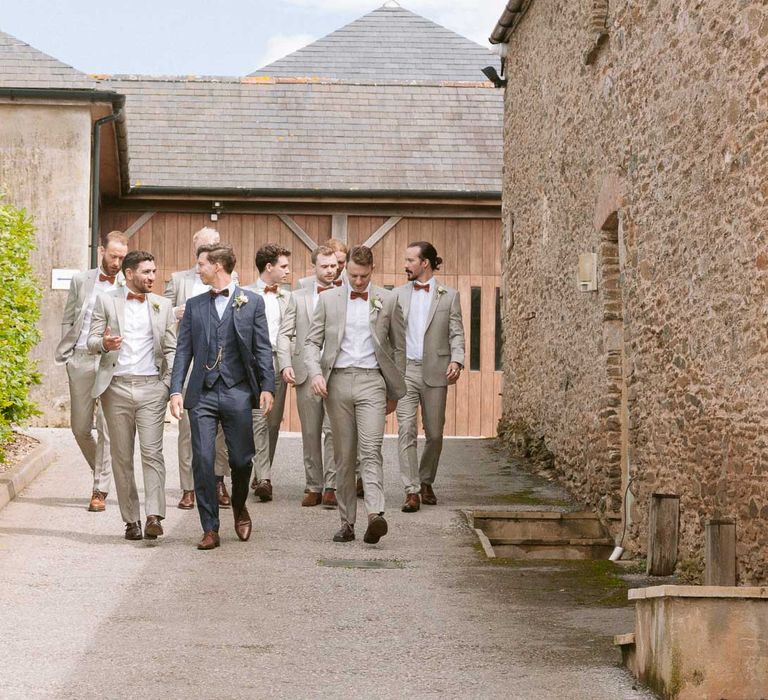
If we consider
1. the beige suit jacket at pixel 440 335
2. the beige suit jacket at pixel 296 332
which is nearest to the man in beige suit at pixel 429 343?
the beige suit jacket at pixel 440 335

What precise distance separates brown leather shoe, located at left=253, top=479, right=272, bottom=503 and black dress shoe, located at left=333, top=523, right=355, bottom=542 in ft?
6.35

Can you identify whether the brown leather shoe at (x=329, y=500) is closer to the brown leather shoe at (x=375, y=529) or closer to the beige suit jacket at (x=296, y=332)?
the beige suit jacket at (x=296, y=332)


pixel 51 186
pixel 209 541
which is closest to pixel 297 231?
pixel 51 186

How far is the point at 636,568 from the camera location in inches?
374

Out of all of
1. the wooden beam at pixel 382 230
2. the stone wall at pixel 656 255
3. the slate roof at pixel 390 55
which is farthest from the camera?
the slate roof at pixel 390 55

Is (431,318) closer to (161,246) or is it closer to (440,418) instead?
(440,418)

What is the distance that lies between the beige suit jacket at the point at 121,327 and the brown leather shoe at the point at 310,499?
77.5 inches

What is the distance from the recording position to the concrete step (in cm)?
1107

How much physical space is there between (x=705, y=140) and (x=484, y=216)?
13.1m

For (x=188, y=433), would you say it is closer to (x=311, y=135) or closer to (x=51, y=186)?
(x=51, y=186)

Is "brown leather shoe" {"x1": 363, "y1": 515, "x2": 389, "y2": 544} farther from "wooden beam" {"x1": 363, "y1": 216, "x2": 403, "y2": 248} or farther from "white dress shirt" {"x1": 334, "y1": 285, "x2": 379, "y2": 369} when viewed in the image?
"wooden beam" {"x1": 363, "y1": 216, "x2": 403, "y2": 248}

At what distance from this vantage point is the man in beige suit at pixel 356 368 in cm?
988

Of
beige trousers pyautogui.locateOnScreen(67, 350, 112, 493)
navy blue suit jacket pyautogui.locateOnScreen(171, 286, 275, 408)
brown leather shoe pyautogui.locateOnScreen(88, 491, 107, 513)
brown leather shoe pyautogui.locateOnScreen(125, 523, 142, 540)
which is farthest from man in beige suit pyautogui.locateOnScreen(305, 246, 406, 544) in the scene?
brown leather shoe pyautogui.locateOnScreen(88, 491, 107, 513)

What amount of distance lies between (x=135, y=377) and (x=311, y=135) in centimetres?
1309
